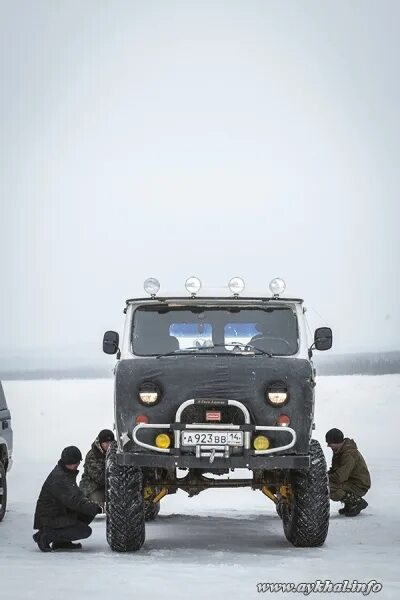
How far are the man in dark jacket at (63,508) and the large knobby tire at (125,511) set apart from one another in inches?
11.7

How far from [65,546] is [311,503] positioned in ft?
7.43

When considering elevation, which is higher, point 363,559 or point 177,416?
point 177,416

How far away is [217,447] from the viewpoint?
11.2 metres

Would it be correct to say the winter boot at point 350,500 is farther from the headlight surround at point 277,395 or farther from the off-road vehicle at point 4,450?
the off-road vehicle at point 4,450

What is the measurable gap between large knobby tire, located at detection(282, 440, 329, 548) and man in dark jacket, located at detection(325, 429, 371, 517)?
2931 mm

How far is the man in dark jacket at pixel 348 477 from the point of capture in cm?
1473

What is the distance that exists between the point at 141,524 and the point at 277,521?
137 inches

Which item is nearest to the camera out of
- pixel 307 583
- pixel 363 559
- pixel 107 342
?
pixel 307 583

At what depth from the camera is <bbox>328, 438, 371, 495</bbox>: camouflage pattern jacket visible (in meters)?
14.8

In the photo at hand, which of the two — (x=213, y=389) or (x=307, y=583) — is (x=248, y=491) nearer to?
(x=213, y=389)

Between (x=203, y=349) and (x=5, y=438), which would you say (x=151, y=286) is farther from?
(x=5, y=438)

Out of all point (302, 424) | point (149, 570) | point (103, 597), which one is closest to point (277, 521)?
point (302, 424)

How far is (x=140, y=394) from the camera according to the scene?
11.4m

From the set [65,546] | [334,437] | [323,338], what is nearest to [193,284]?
[323,338]
